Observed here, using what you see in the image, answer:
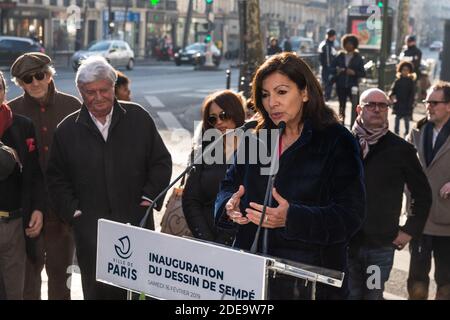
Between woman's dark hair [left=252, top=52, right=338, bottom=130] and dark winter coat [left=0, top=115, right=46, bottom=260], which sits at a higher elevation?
woman's dark hair [left=252, top=52, right=338, bottom=130]

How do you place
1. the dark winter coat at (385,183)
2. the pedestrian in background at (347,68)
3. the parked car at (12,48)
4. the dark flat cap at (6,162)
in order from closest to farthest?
the dark flat cap at (6,162) → the dark winter coat at (385,183) → the pedestrian in background at (347,68) → the parked car at (12,48)

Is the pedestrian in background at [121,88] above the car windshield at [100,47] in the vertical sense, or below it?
above

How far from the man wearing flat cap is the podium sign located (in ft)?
6.67

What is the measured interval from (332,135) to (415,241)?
8.91 feet

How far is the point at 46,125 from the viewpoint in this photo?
18.0 ft

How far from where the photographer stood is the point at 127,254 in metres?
Result: 3.15

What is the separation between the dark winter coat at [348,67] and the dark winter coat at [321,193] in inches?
518

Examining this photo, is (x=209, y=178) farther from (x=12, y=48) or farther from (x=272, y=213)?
(x=12, y=48)

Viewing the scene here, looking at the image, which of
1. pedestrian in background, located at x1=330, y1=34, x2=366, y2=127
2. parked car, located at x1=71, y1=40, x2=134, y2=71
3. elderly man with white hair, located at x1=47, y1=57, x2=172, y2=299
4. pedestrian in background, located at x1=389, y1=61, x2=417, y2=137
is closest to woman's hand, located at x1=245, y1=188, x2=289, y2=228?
elderly man with white hair, located at x1=47, y1=57, x2=172, y2=299

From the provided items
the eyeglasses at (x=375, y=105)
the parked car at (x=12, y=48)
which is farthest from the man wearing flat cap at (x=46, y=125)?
the parked car at (x=12, y=48)

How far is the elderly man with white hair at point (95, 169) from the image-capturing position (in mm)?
4734

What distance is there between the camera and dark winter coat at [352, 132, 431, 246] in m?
5.05

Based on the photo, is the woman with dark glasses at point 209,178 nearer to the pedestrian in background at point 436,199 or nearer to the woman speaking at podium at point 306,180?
the woman speaking at podium at point 306,180

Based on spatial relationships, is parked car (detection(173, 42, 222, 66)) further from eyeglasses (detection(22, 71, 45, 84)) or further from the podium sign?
the podium sign
